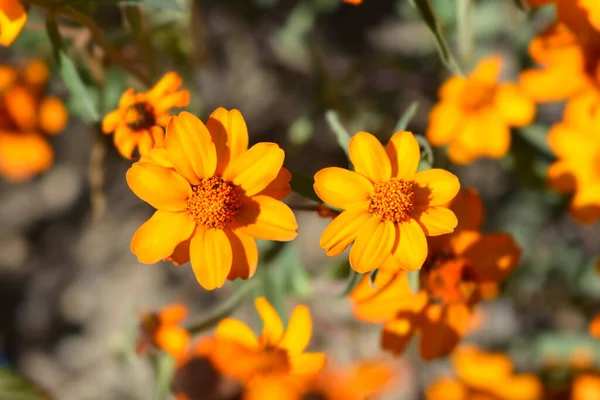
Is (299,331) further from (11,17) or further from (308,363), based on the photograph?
(11,17)

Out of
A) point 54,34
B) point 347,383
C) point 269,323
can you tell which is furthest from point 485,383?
point 54,34

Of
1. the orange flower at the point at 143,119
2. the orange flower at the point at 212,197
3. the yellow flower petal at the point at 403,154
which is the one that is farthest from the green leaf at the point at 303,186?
the orange flower at the point at 143,119

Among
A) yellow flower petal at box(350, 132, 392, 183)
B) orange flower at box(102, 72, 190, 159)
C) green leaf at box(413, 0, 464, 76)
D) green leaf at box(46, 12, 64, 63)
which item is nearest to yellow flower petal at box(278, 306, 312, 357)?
yellow flower petal at box(350, 132, 392, 183)

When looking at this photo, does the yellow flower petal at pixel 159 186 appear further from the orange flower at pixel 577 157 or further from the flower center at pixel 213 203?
the orange flower at pixel 577 157

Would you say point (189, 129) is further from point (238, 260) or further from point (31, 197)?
point (31, 197)

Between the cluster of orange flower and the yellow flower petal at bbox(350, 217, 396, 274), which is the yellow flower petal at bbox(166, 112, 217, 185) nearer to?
the yellow flower petal at bbox(350, 217, 396, 274)

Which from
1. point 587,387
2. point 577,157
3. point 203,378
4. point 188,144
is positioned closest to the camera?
point 188,144
